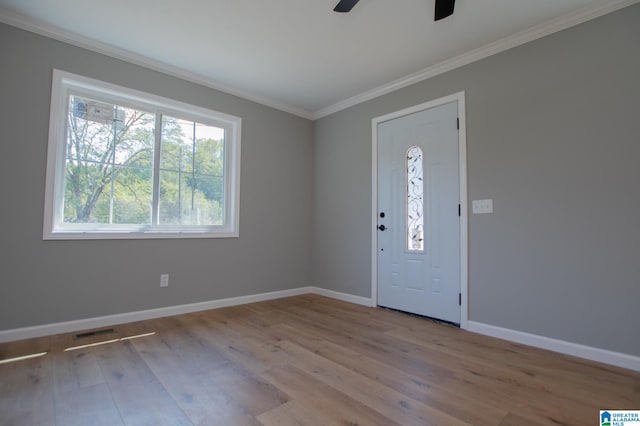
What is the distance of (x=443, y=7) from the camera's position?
7.14 ft

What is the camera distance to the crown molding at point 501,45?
2.35 m

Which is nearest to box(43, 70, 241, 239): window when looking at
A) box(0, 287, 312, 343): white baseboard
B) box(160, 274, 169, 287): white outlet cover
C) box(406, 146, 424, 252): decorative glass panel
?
box(160, 274, 169, 287): white outlet cover

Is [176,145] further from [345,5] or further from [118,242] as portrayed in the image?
[345,5]

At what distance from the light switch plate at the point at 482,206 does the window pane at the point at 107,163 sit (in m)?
3.29

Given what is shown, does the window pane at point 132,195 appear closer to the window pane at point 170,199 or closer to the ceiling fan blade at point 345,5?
the window pane at point 170,199

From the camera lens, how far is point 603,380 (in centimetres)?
195

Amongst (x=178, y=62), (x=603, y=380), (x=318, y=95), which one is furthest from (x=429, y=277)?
(x=178, y=62)

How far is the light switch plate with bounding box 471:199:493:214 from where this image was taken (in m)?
2.85

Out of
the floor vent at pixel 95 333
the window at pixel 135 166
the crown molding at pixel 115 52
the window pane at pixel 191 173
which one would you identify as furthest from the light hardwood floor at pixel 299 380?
the crown molding at pixel 115 52

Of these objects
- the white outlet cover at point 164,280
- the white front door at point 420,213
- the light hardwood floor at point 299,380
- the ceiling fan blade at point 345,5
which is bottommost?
the light hardwood floor at point 299,380

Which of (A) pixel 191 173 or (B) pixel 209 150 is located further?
(B) pixel 209 150

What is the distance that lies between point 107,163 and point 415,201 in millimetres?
3175

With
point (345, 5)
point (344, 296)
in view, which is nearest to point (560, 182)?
point (345, 5)

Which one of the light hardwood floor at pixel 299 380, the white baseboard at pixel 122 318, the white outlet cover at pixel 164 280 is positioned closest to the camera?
the light hardwood floor at pixel 299 380
